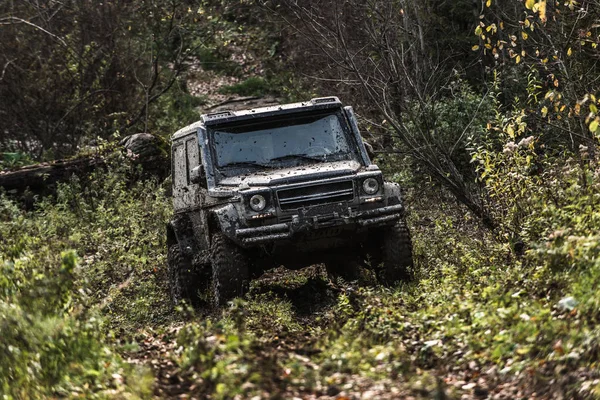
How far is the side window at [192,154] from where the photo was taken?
11337mm

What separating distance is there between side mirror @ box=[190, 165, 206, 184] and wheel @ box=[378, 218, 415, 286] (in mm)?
2088

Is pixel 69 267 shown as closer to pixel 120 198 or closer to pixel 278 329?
pixel 278 329

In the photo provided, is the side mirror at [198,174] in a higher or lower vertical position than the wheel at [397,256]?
higher

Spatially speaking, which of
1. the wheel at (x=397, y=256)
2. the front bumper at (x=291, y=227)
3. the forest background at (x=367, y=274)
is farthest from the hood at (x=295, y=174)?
the forest background at (x=367, y=274)

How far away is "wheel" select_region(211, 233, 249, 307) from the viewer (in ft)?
33.3

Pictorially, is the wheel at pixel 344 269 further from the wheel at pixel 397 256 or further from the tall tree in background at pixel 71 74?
the tall tree in background at pixel 71 74

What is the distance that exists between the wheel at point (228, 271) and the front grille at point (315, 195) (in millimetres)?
699

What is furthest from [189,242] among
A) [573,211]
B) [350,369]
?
[350,369]

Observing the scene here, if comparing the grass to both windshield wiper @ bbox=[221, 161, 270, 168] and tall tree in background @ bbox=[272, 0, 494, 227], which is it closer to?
windshield wiper @ bbox=[221, 161, 270, 168]

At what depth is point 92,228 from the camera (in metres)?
17.1

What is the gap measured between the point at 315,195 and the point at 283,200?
333mm

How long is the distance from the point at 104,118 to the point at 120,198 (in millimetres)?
6333

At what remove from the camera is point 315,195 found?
10.2 m

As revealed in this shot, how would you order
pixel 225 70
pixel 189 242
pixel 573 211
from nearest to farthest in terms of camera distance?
1. pixel 573 211
2. pixel 189 242
3. pixel 225 70
